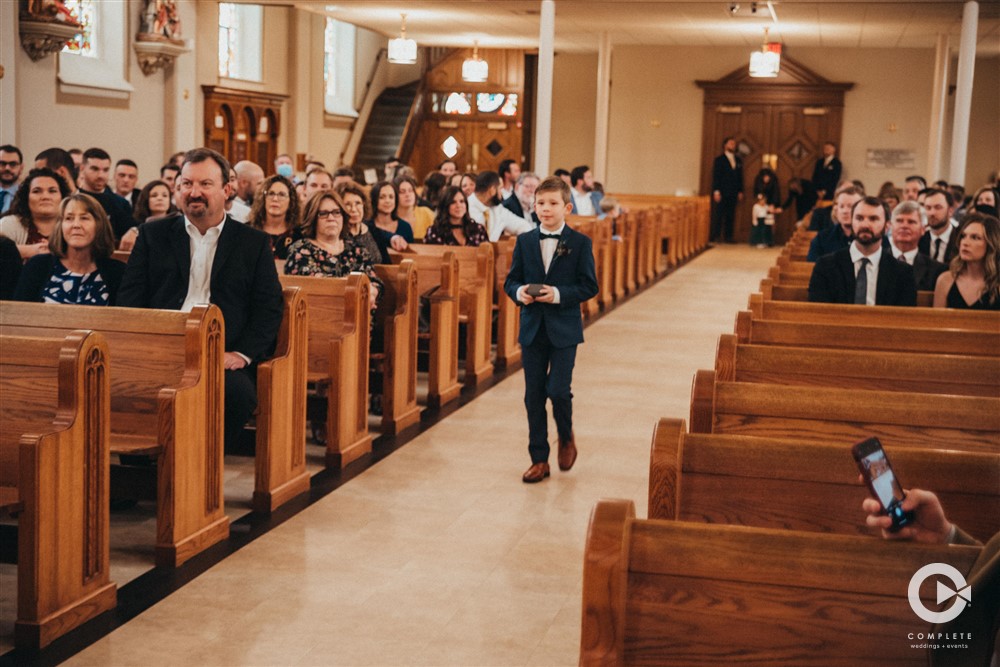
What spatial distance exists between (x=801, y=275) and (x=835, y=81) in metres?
15.2

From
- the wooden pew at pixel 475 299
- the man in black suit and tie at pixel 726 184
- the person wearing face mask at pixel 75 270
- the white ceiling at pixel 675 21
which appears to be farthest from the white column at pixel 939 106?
the person wearing face mask at pixel 75 270

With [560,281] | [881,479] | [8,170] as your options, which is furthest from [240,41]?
[881,479]

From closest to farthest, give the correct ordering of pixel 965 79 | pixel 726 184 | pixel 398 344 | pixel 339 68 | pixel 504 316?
pixel 398 344
pixel 504 316
pixel 965 79
pixel 339 68
pixel 726 184

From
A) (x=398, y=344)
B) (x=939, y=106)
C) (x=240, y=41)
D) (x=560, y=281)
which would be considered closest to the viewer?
(x=560, y=281)

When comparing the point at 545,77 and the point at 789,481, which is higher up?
the point at 545,77

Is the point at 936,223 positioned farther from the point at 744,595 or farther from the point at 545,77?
the point at 744,595

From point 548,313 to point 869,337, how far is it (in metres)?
1.43

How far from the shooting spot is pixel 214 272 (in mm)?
4773

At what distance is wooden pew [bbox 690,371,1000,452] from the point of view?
3309 mm

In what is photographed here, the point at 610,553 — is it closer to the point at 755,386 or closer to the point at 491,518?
the point at 755,386

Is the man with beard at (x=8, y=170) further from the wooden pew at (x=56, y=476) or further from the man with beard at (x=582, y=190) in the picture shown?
the man with beard at (x=582, y=190)

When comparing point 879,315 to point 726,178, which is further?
point 726,178

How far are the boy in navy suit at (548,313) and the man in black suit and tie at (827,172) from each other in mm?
16299

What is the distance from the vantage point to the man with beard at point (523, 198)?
10086 mm
